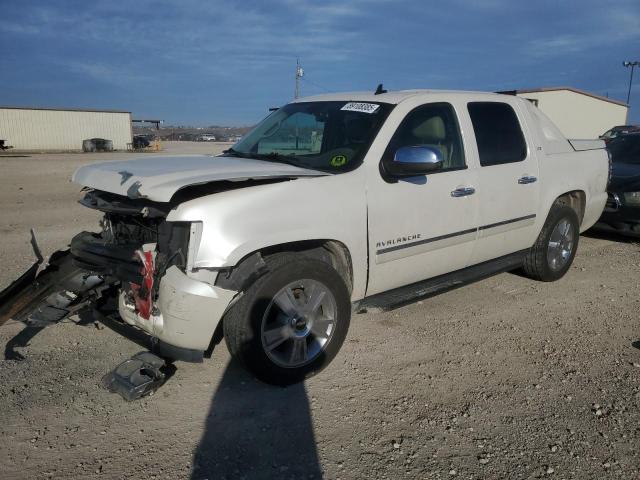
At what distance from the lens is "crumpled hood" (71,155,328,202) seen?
3.05m

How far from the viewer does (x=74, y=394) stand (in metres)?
3.33

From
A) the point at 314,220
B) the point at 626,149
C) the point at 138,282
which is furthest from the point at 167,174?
the point at 626,149

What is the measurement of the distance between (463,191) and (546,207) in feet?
4.85

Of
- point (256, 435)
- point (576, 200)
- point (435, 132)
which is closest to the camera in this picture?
point (256, 435)

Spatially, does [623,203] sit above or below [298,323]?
above

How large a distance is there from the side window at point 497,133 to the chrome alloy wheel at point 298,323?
2029mm

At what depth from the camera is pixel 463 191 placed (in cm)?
429

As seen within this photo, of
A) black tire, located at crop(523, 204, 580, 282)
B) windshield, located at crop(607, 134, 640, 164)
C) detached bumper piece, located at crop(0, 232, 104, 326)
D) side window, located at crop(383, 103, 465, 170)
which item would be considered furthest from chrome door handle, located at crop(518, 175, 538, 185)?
windshield, located at crop(607, 134, 640, 164)

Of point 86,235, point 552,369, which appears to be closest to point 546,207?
point 552,369

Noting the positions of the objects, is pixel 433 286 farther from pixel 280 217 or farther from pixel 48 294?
pixel 48 294

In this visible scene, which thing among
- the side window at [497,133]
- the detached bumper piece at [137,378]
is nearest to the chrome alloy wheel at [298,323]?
the detached bumper piece at [137,378]

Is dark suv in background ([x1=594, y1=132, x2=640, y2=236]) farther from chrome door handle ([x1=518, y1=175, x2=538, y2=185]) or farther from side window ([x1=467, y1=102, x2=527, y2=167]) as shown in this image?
side window ([x1=467, y1=102, x2=527, y2=167])

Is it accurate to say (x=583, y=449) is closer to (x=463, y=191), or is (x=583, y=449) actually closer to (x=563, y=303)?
(x=463, y=191)

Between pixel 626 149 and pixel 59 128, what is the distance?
46.9 metres
